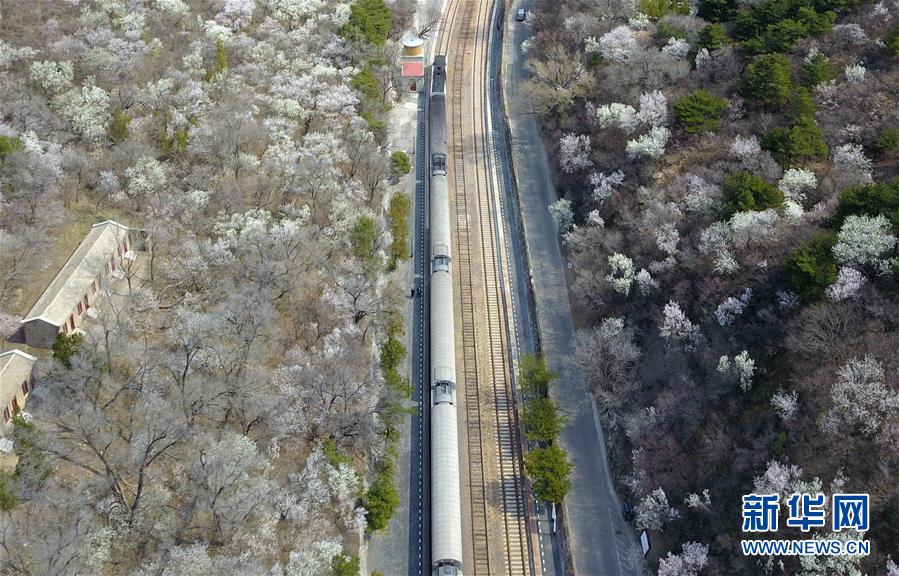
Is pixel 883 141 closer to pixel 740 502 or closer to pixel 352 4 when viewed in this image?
pixel 740 502

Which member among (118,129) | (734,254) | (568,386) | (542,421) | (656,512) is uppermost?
(118,129)

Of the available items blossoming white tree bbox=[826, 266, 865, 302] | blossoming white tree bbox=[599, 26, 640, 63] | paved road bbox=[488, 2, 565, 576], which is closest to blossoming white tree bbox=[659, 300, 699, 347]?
blossoming white tree bbox=[826, 266, 865, 302]

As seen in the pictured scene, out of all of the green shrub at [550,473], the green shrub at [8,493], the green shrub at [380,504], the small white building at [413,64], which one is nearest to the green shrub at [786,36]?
the small white building at [413,64]

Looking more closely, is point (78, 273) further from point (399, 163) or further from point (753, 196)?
point (753, 196)

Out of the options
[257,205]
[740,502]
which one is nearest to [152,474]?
[257,205]

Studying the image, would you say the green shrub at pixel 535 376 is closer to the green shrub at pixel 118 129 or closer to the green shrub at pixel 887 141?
the green shrub at pixel 887 141

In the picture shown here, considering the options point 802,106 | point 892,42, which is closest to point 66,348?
point 802,106

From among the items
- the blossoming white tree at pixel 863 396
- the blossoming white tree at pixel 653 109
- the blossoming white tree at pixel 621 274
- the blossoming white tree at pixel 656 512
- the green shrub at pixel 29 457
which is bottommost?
the blossoming white tree at pixel 656 512
